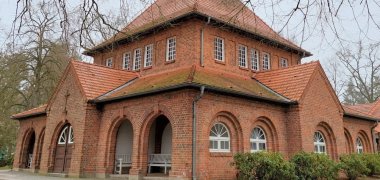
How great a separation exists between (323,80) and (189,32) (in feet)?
24.9

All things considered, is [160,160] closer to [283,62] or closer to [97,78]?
[97,78]

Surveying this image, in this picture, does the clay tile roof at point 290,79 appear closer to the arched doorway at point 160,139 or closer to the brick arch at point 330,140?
the brick arch at point 330,140

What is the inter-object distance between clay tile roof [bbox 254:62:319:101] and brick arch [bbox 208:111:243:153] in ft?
11.8

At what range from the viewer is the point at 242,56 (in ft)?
65.8

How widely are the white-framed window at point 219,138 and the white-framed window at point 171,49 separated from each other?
5.56 m

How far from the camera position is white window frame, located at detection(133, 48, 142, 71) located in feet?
67.5

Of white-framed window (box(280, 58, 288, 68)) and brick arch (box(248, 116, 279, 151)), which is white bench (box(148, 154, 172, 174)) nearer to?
brick arch (box(248, 116, 279, 151))

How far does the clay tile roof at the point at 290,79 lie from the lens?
1716 cm

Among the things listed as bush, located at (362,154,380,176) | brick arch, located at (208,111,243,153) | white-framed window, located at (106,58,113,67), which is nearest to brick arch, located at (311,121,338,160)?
bush, located at (362,154,380,176)

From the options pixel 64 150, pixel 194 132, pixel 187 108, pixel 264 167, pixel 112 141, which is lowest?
pixel 264 167

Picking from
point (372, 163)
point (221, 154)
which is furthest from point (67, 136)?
point (372, 163)

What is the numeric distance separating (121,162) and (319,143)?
1016 cm

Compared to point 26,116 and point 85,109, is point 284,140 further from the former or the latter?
point 26,116

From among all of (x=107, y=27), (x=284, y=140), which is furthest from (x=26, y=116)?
(x=107, y=27)
